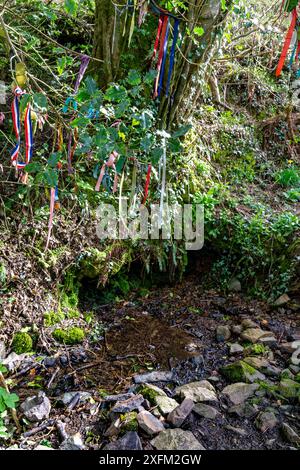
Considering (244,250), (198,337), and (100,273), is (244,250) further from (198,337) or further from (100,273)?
(100,273)

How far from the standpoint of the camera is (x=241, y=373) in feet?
7.05

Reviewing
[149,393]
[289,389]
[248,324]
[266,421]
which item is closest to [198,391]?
[149,393]

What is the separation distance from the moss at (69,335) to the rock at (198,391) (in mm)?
807

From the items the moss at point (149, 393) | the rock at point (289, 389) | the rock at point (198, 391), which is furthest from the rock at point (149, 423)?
Answer: the rock at point (289, 389)

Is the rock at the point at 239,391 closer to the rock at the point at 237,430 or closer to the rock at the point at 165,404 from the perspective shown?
the rock at the point at 237,430

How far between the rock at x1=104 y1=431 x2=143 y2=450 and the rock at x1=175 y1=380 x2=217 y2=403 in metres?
0.42

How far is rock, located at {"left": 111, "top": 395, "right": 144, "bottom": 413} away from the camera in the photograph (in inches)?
70.4

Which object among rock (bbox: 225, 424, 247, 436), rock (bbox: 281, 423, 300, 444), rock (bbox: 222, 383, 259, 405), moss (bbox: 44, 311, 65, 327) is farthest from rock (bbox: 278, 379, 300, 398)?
moss (bbox: 44, 311, 65, 327)

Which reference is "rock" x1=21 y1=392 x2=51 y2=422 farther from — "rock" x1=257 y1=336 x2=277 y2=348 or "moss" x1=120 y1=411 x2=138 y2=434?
"rock" x1=257 y1=336 x2=277 y2=348

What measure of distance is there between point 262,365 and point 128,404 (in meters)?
0.94

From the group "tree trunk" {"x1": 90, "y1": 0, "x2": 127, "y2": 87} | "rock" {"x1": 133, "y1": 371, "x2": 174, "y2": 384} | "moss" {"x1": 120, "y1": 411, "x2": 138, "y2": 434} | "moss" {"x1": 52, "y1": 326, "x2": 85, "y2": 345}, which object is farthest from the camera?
"tree trunk" {"x1": 90, "y1": 0, "x2": 127, "y2": 87}

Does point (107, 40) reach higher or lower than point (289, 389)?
higher

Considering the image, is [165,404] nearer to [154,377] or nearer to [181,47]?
[154,377]

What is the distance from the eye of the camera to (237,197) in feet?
12.7
